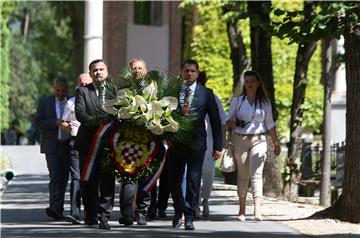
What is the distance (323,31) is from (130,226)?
3.47 m

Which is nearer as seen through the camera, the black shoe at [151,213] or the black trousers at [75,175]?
the black trousers at [75,175]

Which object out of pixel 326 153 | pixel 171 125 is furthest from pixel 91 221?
pixel 326 153

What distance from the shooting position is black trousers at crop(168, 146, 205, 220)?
1244 centimetres

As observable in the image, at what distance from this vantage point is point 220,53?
127 ft

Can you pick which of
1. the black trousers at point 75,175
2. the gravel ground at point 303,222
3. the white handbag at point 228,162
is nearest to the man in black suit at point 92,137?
the black trousers at point 75,175

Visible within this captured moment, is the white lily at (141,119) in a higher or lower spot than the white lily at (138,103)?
lower

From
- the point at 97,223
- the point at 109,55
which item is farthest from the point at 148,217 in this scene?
the point at 109,55

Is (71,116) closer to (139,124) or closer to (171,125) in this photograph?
(139,124)

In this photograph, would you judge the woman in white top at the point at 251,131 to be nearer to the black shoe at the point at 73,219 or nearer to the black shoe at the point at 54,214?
the black shoe at the point at 73,219

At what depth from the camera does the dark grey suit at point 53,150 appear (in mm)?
13578

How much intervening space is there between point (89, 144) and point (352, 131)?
325 centimetres

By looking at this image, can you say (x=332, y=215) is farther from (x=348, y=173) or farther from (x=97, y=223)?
(x=97, y=223)

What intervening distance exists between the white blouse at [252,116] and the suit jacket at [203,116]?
97cm

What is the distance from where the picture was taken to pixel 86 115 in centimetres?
1228
